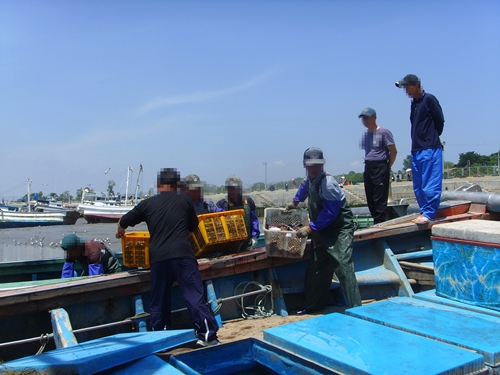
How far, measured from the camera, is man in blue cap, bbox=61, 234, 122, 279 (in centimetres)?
548

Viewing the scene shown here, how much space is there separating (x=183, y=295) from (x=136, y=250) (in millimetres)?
967

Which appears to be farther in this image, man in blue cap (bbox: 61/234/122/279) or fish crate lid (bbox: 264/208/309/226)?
fish crate lid (bbox: 264/208/309/226)

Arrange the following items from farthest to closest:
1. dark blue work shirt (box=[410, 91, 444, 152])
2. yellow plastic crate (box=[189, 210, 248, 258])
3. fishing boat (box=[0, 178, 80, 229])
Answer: fishing boat (box=[0, 178, 80, 229]) < dark blue work shirt (box=[410, 91, 444, 152]) < yellow plastic crate (box=[189, 210, 248, 258])

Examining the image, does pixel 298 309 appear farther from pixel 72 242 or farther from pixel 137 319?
pixel 72 242

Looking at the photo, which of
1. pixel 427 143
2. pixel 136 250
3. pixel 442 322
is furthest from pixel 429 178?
pixel 136 250

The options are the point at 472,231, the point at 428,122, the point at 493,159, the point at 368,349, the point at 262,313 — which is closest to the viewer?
the point at 368,349

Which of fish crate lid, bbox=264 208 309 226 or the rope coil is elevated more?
fish crate lid, bbox=264 208 309 226

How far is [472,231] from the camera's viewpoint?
3912mm

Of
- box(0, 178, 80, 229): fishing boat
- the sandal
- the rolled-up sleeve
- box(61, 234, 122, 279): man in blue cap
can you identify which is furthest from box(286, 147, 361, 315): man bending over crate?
box(0, 178, 80, 229): fishing boat

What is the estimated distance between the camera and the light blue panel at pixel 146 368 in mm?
2549

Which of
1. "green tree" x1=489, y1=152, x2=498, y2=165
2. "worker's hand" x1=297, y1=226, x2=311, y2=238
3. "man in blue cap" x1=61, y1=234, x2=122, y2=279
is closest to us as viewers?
"worker's hand" x1=297, y1=226, x2=311, y2=238

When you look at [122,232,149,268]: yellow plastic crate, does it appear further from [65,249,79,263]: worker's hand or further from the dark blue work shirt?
the dark blue work shirt

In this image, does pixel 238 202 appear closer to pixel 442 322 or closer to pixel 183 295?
pixel 183 295

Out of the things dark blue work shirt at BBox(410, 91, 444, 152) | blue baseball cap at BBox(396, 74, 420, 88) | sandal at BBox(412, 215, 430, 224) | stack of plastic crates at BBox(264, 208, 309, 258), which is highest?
blue baseball cap at BBox(396, 74, 420, 88)
